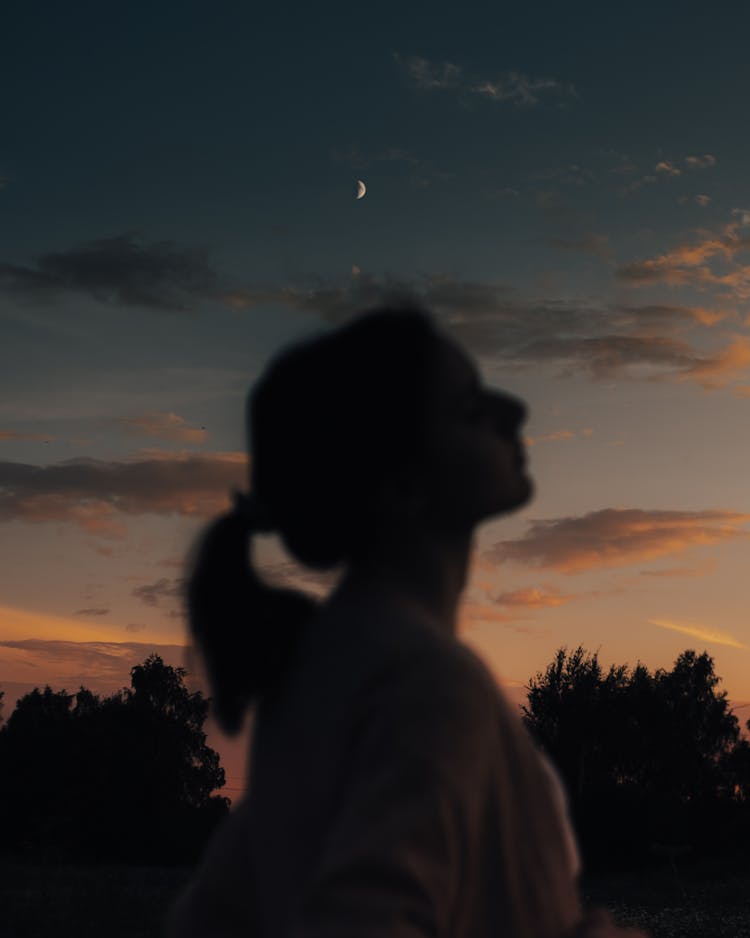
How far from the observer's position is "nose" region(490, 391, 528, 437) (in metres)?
2.07

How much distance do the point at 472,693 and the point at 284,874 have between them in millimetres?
458

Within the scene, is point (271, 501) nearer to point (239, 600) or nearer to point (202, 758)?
point (239, 600)

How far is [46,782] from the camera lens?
57938 millimetres

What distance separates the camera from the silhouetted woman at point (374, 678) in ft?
5.09

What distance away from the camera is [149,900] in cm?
3247

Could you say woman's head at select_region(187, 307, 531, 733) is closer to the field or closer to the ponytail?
the ponytail

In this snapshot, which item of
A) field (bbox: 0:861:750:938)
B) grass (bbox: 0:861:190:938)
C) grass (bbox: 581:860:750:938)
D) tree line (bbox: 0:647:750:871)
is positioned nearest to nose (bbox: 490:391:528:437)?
grass (bbox: 581:860:750:938)

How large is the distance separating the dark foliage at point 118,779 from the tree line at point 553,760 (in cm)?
8

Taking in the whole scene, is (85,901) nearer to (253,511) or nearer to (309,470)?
(253,511)

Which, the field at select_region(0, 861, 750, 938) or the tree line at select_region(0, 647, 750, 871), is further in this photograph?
the tree line at select_region(0, 647, 750, 871)

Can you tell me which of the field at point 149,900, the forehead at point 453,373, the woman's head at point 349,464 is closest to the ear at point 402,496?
the woman's head at point 349,464

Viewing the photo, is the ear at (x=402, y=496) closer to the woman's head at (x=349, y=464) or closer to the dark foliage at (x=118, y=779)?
the woman's head at (x=349, y=464)

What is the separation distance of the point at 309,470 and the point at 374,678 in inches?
16.9

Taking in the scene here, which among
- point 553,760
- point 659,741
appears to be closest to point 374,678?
point 553,760
